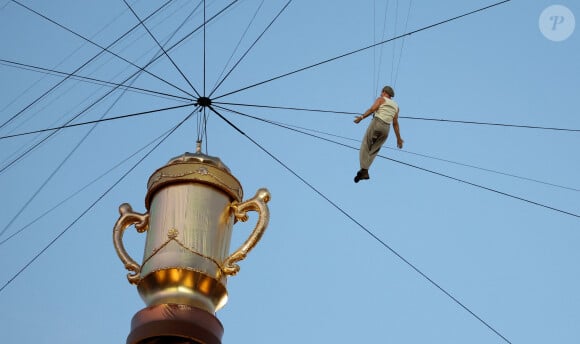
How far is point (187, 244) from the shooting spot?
475 cm

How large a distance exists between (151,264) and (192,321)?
1.59 ft

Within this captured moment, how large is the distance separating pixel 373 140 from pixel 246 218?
3528mm

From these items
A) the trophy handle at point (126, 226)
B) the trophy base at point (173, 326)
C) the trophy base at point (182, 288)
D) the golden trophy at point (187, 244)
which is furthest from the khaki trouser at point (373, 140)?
the trophy base at point (173, 326)

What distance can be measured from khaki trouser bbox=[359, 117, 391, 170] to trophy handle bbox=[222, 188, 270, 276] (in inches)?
128

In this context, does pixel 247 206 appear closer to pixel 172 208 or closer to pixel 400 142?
pixel 172 208

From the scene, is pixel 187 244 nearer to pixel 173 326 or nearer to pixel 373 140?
pixel 173 326

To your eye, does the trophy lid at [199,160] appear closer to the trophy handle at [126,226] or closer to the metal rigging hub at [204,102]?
the trophy handle at [126,226]

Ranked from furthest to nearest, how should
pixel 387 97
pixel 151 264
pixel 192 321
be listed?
1. pixel 387 97
2. pixel 151 264
3. pixel 192 321

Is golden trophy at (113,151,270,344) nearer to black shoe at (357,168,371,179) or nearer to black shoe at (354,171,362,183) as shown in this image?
black shoe at (354,171,362,183)

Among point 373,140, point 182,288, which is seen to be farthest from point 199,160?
point 373,140

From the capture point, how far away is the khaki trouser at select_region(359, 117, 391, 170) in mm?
8148

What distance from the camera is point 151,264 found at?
4.69m

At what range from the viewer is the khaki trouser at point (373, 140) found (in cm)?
815

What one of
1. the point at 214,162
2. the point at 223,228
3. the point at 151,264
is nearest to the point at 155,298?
the point at 151,264
